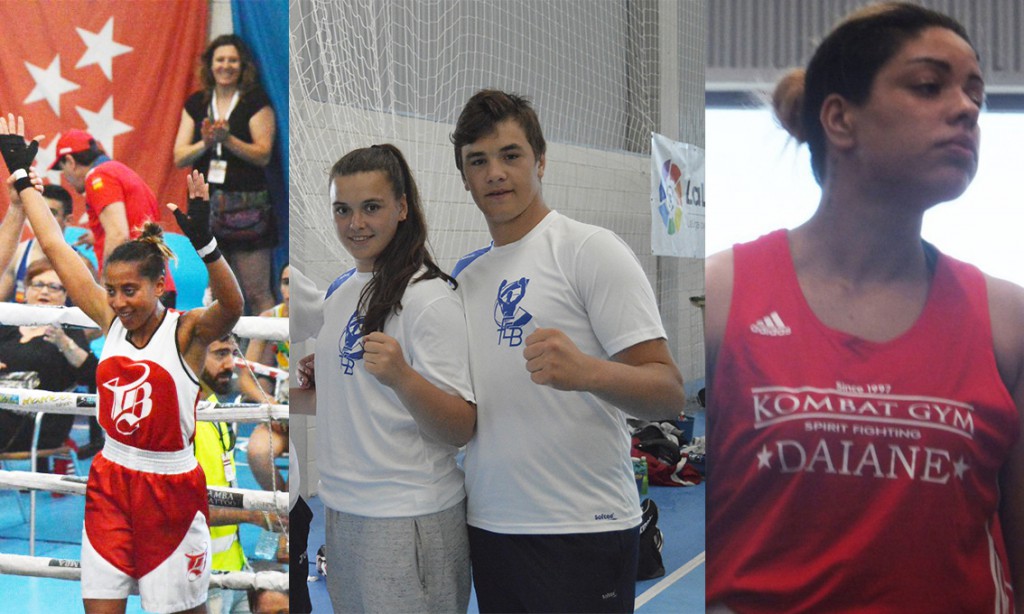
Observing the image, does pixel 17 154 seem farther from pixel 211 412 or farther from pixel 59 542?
pixel 59 542

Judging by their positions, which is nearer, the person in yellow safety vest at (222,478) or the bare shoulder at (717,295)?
the bare shoulder at (717,295)

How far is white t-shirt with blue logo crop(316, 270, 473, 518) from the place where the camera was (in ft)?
4.93

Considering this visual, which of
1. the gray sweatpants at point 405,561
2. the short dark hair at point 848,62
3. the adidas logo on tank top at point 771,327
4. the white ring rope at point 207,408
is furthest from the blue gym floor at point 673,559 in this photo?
the short dark hair at point 848,62

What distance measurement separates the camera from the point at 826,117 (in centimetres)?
145

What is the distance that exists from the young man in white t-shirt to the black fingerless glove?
642 mm

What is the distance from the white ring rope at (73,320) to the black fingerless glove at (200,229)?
0.49ft

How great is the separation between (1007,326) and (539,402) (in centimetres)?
74

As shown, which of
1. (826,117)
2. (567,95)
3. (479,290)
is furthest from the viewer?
(567,95)

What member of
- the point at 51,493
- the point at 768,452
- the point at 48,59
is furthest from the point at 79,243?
the point at 768,452

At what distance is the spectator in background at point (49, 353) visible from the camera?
1.93 meters

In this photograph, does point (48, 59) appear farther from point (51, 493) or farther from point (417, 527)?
point (417, 527)

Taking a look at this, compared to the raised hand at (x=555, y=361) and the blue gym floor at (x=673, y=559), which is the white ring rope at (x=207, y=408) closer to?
the blue gym floor at (x=673, y=559)

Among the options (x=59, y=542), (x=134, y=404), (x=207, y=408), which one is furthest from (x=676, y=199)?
(x=59, y=542)

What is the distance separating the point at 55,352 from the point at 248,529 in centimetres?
55
